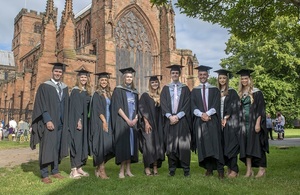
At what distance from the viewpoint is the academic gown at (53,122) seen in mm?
5934

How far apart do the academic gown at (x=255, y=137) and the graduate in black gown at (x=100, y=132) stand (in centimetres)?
269

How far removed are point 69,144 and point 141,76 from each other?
24200 millimetres

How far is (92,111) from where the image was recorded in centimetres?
629

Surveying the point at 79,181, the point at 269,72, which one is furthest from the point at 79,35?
the point at 79,181

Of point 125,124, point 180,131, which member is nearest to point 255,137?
point 180,131

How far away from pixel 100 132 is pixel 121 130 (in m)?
0.44

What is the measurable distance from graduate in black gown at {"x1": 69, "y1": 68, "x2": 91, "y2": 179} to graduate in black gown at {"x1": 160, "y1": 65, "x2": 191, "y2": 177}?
1652 mm

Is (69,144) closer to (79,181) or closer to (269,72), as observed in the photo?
(79,181)

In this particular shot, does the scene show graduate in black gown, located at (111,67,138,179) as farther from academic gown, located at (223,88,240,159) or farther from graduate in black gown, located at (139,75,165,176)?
academic gown, located at (223,88,240,159)

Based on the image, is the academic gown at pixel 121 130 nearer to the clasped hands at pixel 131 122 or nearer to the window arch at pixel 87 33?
the clasped hands at pixel 131 122

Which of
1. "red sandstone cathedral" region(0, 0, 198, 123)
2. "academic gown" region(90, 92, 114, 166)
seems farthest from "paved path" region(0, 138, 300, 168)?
"red sandstone cathedral" region(0, 0, 198, 123)

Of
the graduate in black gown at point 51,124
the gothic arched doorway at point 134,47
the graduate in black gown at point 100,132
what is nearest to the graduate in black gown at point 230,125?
the graduate in black gown at point 100,132

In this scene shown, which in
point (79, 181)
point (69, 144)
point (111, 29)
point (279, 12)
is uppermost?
point (111, 29)

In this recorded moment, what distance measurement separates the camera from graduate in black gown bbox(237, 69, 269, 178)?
609 cm
